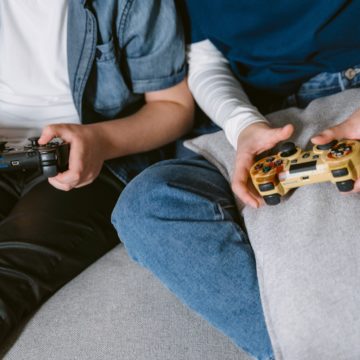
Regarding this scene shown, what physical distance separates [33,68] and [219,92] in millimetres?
305

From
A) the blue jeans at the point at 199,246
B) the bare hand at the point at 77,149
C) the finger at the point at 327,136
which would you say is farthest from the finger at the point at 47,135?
the finger at the point at 327,136

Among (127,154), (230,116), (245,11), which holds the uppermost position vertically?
(245,11)

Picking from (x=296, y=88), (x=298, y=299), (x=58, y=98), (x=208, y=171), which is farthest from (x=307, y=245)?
(x=58, y=98)

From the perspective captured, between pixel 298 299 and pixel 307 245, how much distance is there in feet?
0.20

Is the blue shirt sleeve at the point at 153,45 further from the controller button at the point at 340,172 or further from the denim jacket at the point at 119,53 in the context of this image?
the controller button at the point at 340,172

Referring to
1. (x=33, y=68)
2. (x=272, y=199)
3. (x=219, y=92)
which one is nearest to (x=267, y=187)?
(x=272, y=199)

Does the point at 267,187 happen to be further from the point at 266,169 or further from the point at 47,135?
the point at 47,135

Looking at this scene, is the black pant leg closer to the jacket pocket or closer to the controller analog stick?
the jacket pocket

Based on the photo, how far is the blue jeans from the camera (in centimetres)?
68

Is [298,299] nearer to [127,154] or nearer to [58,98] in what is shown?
[127,154]

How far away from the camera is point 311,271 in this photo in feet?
1.99

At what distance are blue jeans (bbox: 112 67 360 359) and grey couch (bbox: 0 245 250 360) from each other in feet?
0.21

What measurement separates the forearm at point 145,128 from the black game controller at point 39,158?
0.08 m

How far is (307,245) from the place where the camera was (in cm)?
62
